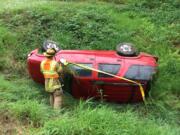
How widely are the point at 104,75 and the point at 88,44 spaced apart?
8.18ft

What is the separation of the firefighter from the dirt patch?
192 centimetres

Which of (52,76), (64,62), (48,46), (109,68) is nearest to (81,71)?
(64,62)

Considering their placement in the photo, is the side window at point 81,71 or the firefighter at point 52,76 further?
the side window at point 81,71

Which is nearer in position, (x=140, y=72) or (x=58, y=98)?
(x=58, y=98)

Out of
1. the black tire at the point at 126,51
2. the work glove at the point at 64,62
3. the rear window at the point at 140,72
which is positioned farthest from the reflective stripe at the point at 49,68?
the black tire at the point at 126,51

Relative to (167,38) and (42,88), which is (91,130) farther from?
(167,38)

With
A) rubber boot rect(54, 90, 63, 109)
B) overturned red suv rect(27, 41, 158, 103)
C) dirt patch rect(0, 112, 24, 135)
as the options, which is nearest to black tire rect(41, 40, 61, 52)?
overturned red suv rect(27, 41, 158, 103)

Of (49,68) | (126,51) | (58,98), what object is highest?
(126,51)

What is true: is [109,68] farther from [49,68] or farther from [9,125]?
[9,125]

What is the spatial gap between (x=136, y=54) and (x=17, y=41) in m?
3.26

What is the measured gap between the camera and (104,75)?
11234mm

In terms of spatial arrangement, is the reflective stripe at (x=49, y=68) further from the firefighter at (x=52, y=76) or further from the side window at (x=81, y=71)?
the side window at (x=81, y=71)

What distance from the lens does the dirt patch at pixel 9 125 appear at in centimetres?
848

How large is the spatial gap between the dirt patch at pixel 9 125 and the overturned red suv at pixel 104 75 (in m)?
2.58
